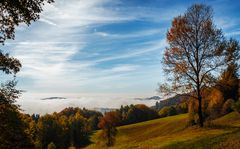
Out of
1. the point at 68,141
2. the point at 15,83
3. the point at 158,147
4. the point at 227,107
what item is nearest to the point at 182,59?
the point at 158,147

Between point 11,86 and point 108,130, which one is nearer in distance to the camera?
point 11,86

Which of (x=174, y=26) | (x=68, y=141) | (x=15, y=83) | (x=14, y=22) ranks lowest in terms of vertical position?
(x=68, y=141)

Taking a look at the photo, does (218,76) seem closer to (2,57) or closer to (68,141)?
(2,57)

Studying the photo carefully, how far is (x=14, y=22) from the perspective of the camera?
1864cm

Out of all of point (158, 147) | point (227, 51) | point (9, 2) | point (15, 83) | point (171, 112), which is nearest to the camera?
point (9, 2)

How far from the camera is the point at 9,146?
21.8 m

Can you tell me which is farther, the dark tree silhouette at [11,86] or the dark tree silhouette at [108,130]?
the dark tree silhouette at [108,130]

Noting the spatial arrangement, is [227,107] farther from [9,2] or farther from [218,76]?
[9,2]

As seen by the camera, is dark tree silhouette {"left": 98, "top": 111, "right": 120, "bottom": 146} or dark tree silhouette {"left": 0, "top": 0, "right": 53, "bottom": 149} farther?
dark tree silhouette {"left": 98, "top": 111, "right": 120, "bottom": 146}

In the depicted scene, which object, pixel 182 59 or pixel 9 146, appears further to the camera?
pixel 182 59

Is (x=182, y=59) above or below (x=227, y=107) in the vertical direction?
above

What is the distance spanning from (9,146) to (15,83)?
4186mm

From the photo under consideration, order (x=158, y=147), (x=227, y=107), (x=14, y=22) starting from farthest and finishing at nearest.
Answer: (x=227, y=107), (x=158, y=147), (x=14, y=22)

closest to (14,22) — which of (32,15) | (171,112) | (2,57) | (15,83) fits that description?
(32,15)
